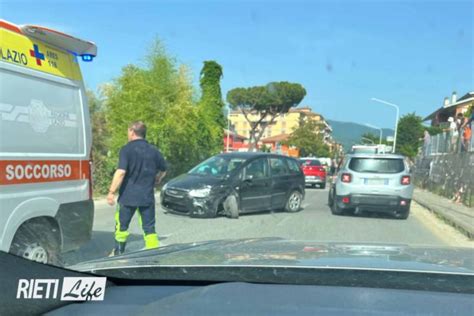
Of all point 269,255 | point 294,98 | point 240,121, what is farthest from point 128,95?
point 240,121

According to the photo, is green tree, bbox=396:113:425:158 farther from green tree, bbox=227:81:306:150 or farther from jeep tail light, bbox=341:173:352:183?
jeep tail light, bbox=341:173:352:183

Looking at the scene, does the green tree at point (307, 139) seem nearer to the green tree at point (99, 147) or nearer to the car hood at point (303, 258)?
the green tree at point (99, 147)

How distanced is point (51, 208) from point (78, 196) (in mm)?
567

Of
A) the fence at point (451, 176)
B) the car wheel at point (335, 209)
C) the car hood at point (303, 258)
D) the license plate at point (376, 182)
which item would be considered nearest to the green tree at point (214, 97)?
the fence at point (451, 176)

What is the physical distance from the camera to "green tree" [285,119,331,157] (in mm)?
77188

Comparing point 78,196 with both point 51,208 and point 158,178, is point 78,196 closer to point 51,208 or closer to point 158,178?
point 51,208

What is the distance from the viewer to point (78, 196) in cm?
596

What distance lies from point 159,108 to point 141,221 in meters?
17.5

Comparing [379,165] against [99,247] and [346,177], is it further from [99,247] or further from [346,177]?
[99,247]

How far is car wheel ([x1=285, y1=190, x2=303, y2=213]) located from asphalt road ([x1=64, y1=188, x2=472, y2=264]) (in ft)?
1.10

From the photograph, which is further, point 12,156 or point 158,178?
point 158,178

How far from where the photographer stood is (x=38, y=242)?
211 inches

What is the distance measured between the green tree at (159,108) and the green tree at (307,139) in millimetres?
52182

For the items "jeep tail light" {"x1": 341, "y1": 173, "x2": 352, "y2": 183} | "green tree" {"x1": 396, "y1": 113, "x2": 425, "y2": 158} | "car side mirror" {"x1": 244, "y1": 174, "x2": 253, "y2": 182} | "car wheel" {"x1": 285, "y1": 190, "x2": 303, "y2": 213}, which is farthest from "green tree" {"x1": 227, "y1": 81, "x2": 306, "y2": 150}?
"car side mirror" {"x1": 244, "y1": 174, "x2": 253, "y2": 182}
